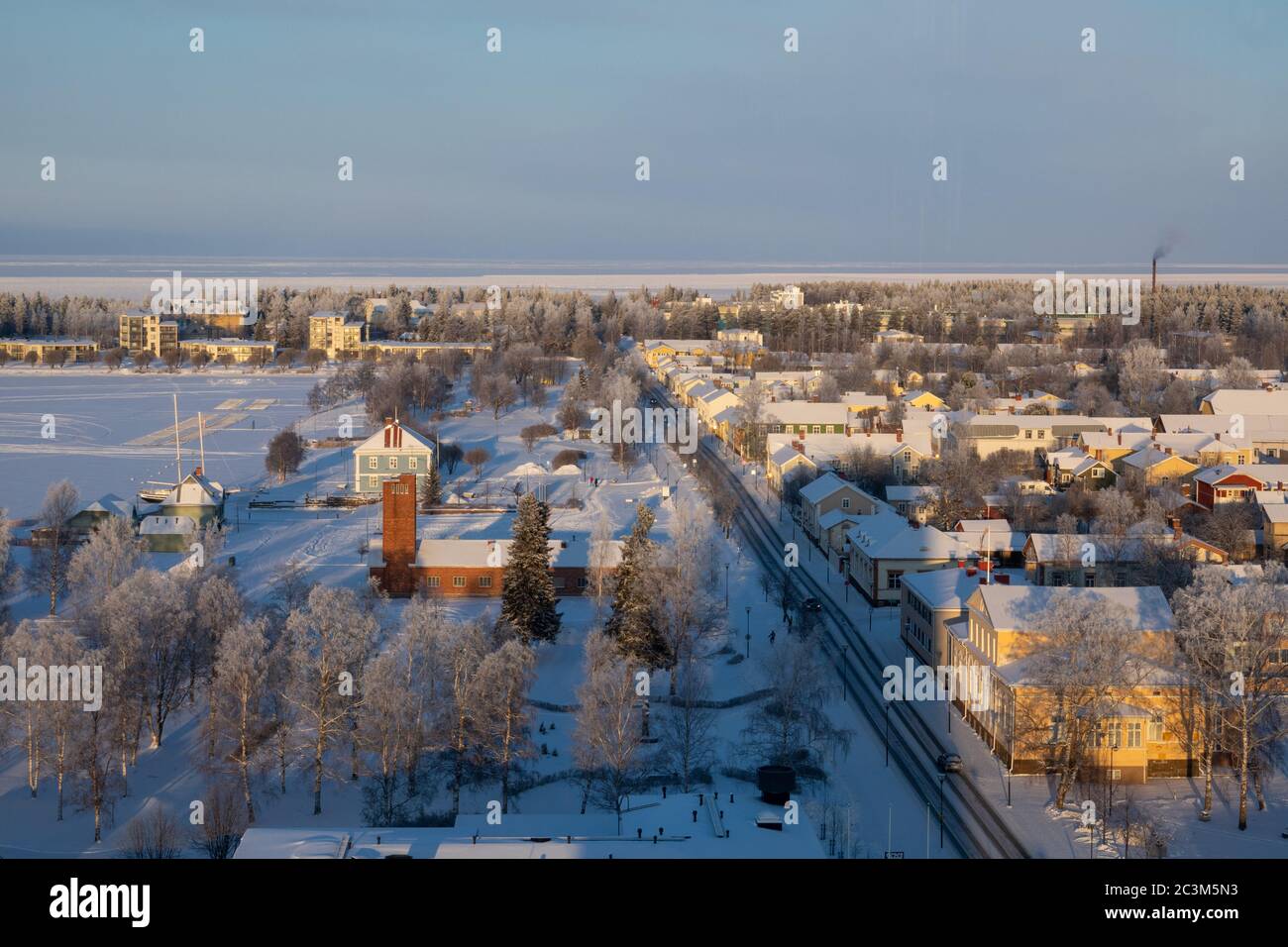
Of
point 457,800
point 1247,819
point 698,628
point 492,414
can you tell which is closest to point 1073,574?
point 698,628

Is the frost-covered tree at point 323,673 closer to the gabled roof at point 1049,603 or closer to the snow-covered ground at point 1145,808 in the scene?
the snow-covered ground at point 1145,808

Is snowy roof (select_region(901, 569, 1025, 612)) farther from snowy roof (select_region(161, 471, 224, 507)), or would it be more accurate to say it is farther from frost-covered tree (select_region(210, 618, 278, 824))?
snowy roof (select_region(161, 471, 224, 507))

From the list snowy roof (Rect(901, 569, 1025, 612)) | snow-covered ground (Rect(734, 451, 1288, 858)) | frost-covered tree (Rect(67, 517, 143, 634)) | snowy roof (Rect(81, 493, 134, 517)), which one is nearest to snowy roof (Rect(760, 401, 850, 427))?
snowy roof (Rect(81, 493, 134, 517))

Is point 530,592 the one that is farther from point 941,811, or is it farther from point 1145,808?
point 1145,808

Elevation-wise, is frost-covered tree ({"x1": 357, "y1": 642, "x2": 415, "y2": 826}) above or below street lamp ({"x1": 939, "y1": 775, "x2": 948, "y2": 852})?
above

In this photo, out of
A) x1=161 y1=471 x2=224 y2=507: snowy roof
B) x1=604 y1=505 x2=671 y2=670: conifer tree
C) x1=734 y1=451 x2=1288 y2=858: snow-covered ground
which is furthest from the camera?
x1=161 y1=471 x2=224 y2=507: snowy roof

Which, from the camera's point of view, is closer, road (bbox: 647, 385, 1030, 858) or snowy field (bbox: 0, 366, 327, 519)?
road (bbox: 647, 385, 1030, 858)

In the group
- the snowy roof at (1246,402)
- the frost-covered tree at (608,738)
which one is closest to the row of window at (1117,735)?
the frost-covered tree at (608,738)
